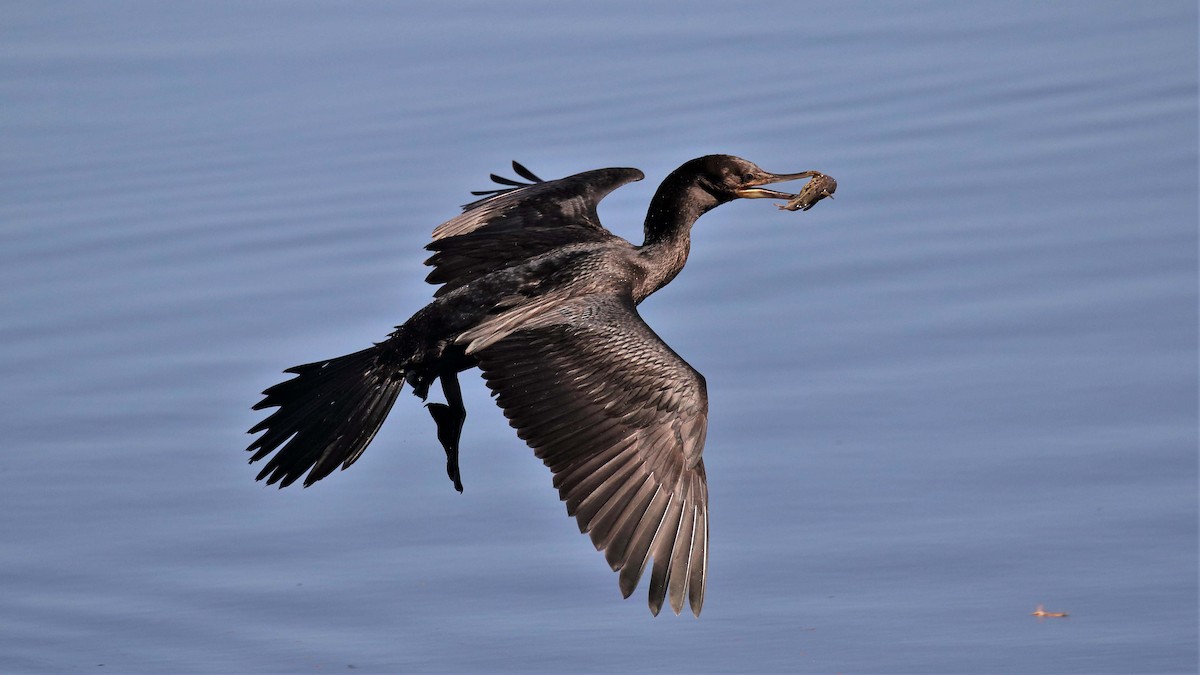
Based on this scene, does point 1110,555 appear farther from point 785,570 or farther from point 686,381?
point 686,381

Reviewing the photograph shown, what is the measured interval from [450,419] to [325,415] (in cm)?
65

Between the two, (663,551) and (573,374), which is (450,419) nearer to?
(573,374)

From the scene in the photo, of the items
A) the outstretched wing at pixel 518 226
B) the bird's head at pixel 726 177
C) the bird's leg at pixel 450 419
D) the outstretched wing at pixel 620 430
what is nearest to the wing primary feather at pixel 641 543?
the outstretched wing at pixel 620 430

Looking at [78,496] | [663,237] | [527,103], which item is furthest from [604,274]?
[527,103]

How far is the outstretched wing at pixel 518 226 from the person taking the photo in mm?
7566

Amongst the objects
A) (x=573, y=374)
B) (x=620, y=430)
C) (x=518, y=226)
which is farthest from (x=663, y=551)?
(x=518, y=226)

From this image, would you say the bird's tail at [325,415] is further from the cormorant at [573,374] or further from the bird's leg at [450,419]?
the bird's leg at [450,419]

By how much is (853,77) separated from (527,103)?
1.89m

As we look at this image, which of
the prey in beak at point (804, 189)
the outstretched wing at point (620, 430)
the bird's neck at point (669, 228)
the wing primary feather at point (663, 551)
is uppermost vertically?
the prey in beak at point (804, 189)

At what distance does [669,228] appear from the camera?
7555mm

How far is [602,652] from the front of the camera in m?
6.36

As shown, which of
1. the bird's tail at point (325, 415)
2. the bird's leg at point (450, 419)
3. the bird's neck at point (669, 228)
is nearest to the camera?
the bird's tail at point (325, 415)

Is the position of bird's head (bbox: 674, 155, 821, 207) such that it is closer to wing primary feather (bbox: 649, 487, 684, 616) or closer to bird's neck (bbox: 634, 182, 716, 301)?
bird's neck (bbox: 634, 182, 716, 301)

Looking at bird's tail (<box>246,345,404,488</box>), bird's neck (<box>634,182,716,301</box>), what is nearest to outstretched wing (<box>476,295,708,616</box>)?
bird's tail (<box>246,345,404,488</box>)
